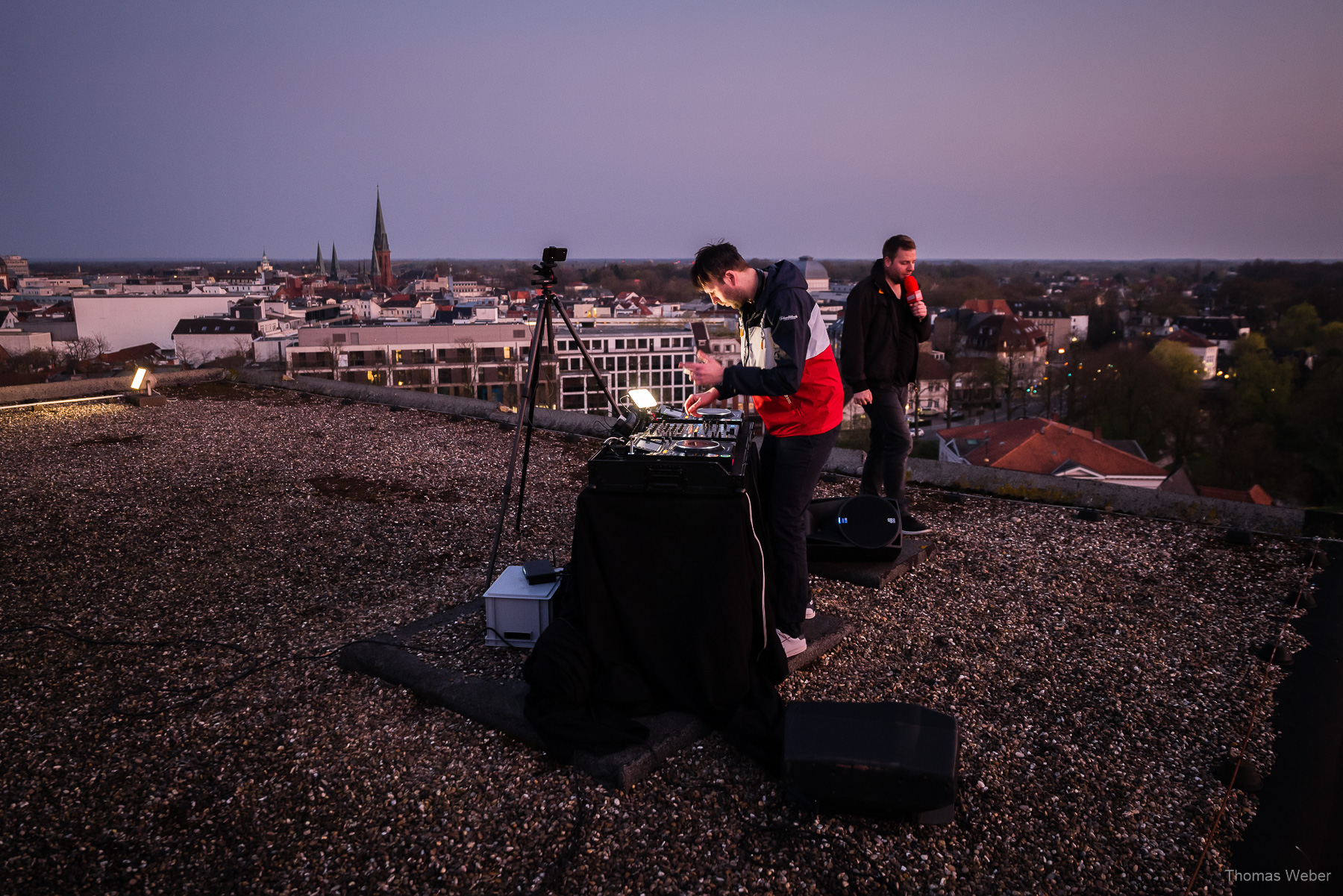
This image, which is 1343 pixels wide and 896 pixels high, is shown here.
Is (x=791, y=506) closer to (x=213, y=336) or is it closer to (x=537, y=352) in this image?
(x=537, y=352)

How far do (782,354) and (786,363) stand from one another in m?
0.04

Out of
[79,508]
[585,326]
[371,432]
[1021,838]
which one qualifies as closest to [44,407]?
[371,432]

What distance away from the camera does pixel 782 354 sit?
2967mm

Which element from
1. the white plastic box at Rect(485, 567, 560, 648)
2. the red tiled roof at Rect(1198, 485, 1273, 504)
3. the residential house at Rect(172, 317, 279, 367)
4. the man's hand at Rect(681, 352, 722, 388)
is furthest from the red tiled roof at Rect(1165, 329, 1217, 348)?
the residential house at Rect(172, 317, 279, 367)

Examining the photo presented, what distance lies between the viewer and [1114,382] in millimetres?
34344

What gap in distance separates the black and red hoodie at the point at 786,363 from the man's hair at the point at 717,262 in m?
0.12

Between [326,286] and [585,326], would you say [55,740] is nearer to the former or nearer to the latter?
[585,326]

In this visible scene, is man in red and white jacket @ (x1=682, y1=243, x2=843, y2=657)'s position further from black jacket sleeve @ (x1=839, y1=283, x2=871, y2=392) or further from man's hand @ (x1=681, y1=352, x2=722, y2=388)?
black jacket sleeve @ (x1=839, y1=283, x2=871, y2=392)

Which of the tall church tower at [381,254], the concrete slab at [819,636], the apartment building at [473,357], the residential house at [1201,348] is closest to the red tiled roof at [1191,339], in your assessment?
the residential house at [1201,348]

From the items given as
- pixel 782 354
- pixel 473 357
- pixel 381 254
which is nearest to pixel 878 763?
pixel 782 354

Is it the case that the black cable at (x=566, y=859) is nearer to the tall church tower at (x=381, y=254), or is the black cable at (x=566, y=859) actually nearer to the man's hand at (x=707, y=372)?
the man's hand at (x=707, y=372)

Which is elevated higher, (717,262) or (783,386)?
(717,262)

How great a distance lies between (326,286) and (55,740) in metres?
120

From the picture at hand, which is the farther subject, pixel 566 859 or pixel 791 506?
pixel 791 506
